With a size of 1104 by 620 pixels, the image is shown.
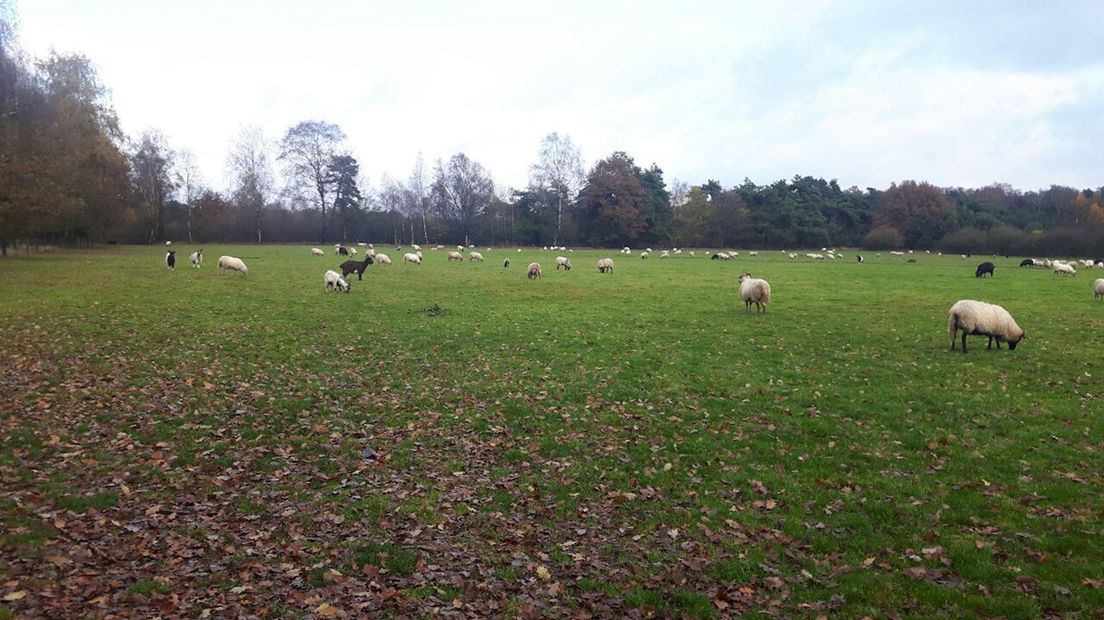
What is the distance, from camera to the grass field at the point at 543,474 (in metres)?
5.75

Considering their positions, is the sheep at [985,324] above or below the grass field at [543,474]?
above

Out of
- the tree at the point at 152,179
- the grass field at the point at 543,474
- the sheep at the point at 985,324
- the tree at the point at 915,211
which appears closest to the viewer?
the grass field at the point at 543,474

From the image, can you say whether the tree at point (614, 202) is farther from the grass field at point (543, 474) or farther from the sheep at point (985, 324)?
the sheep at point (985, 324)

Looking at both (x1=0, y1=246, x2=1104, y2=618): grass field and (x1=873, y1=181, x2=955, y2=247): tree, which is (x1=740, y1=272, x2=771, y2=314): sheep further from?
(x1=873, y1=181, x2=955, y2=247): tree

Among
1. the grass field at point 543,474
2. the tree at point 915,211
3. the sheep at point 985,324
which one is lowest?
the grass field at point 543,474

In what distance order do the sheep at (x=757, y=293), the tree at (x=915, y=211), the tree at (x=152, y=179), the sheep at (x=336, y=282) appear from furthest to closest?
the tree at (x=915, y=211) → the tree at (x=152, y=179) → the sheep at (x=336, y=282) → the sheep at (x=757, y=293)

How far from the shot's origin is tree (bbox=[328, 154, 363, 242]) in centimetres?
9300

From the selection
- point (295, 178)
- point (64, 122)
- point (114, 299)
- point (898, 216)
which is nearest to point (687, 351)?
point (114, 299)

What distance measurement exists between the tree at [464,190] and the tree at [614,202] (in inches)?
724

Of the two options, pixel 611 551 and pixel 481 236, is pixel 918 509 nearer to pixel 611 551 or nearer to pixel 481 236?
pixel 611 551

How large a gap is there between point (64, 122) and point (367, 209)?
208 ft

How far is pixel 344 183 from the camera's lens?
95.1m

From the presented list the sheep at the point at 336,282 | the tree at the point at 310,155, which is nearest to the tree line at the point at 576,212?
the tree at the point at 310,155

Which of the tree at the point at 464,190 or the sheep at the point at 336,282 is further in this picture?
the tree at the point at 464,190
